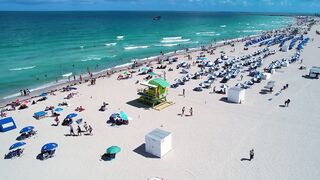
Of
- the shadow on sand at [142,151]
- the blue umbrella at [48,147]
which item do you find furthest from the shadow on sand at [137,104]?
the blue umbrella at [48,147]

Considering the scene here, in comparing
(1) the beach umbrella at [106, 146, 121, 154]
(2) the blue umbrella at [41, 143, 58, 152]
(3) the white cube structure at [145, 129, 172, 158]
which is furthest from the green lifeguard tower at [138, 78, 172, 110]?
(2) the blue umbrella at [41, 143, 58, 152]

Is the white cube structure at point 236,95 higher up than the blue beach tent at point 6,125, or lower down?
higher up

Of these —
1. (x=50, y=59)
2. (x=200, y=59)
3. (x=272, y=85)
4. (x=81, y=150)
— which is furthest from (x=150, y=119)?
(x=50, y=59)

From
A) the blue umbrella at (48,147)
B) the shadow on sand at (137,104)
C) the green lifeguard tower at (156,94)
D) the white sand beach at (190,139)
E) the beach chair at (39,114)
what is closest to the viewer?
the white sand beach at (190,139)

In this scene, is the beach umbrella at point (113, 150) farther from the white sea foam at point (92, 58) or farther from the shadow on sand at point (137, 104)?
the white sea foam at point (92, 58)

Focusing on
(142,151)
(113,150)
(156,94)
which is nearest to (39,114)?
(113,150)

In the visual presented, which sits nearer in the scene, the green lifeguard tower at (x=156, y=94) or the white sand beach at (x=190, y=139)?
the white sand beach at (x=190, y=139)
